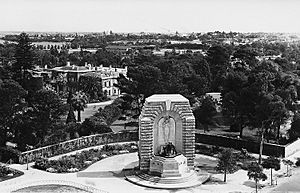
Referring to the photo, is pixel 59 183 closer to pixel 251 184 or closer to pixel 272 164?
pixel 251 184

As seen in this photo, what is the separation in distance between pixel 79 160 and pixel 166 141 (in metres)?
8.08

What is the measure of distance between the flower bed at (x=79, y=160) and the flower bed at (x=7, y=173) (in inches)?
82.6

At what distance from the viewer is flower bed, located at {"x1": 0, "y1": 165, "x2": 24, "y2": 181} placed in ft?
115

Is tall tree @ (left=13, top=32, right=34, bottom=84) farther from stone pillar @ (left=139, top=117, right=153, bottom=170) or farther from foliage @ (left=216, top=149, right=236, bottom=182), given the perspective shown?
foliage @ (left=216, top=149, right=236, bottom=182)

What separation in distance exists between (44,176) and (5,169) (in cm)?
318

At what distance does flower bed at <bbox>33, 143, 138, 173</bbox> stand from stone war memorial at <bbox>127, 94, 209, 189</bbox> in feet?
17.5

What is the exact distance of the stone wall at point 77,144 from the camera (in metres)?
39.8

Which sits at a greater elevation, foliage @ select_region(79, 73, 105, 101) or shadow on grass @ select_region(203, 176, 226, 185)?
foliage @ select_region(79, 73, 105, 101)

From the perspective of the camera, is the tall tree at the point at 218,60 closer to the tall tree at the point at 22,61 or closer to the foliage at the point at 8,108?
the tall tree at the point at 22,61

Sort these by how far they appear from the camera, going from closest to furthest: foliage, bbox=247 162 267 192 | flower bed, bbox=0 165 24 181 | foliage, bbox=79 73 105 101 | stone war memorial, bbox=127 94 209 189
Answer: foliage, bbox=247 162 267 192
stone war memorial, bbox=127 94 209 189
flower bed, bbox=0 165 24 181
foliage, bbox=79 73 105 101

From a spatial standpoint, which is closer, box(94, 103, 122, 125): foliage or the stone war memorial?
the stone war memorial

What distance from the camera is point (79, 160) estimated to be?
130ft

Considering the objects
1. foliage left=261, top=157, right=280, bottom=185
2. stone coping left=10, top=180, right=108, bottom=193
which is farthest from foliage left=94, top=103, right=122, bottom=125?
foliage left=261, top=157, right=280, bottom=185

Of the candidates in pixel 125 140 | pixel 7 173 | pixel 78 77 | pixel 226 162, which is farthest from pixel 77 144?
pixel 78 77
